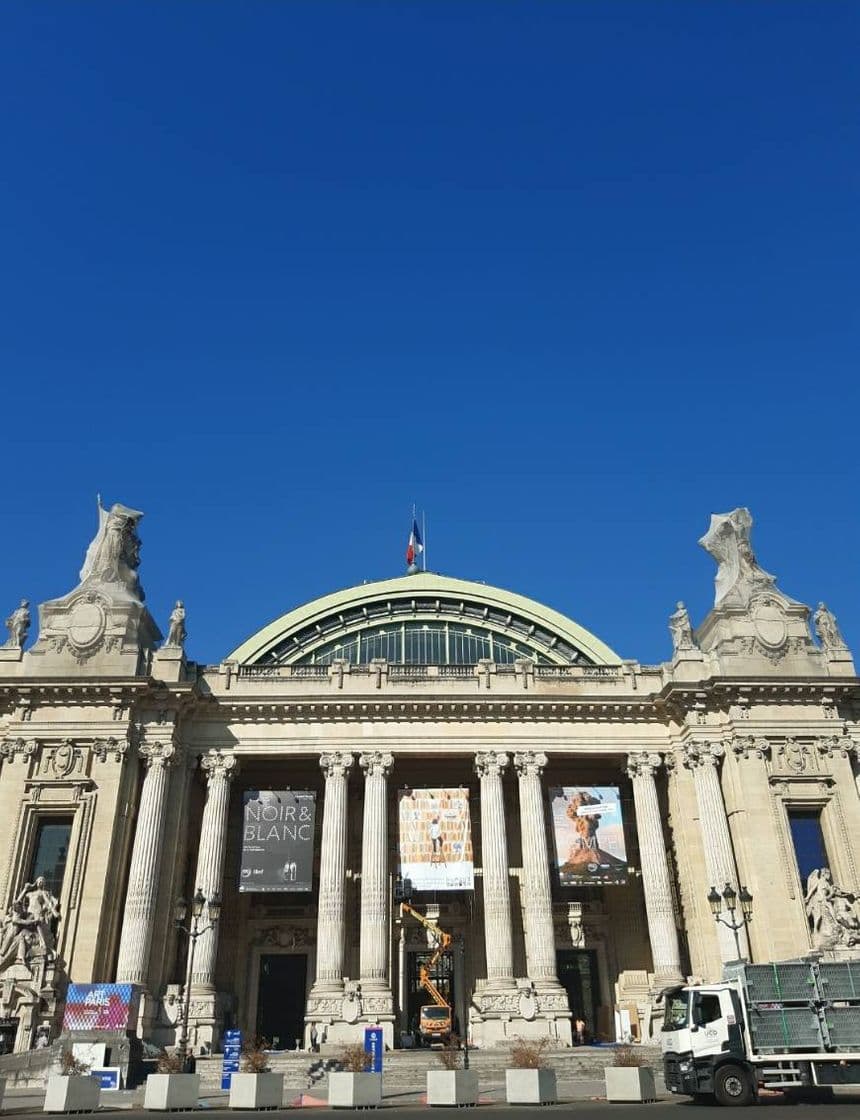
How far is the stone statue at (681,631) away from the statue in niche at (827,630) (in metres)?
5.69

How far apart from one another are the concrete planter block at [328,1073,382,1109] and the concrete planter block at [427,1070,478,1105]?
138cm

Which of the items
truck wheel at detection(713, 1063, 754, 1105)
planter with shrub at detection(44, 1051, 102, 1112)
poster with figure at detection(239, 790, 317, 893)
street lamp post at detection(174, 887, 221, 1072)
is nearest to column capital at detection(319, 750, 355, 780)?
poster with figure at detection(239, 790, 317, 893)

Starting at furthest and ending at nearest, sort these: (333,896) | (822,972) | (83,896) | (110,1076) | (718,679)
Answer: (718,679), (333,896), (83,896), (110,1076), (822,972)

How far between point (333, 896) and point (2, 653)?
680 inches

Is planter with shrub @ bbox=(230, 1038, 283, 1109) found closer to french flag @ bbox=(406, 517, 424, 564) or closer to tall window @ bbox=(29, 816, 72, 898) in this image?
tall window @ bbox=(29, 816, 72, 898)

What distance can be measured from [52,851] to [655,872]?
23601 millimetres

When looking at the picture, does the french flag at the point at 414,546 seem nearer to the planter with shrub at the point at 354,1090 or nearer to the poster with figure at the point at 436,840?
the poster with figure at the point at 436,840

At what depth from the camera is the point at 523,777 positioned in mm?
36562

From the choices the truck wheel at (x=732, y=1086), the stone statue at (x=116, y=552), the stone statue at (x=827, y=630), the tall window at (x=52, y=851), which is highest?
the stone statue at (x=116, y=552)

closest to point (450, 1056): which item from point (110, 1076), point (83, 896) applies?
point (110, 1076)

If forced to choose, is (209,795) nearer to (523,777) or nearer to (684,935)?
(523,777)

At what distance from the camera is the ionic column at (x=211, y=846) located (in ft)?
107

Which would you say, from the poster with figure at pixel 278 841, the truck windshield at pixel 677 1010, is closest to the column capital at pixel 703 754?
the truck windshield at pixel 677 1010

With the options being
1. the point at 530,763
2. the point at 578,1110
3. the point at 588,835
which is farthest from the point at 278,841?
the point at 578,1110
